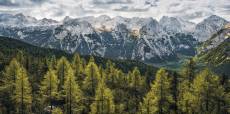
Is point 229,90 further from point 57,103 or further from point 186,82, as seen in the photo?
point 57,103

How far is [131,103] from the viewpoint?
118125 millimetres

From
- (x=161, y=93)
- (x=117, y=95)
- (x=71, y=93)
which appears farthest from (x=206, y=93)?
(x=71, y=93)

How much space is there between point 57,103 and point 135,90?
82.1ft

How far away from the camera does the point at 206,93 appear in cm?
10238

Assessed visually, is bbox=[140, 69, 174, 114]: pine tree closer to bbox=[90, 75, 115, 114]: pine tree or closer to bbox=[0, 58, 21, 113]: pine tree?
bbox=[90, 75, 115, 114]: pine tree

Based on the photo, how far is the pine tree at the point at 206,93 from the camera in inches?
3954

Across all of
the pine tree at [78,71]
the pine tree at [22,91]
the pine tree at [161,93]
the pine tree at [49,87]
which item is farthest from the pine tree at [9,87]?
the pine tree at [161,93]

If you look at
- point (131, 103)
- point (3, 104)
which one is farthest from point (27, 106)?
point (131, 103)

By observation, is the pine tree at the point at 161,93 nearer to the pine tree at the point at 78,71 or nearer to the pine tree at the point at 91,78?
the pine tree at the point at 91,78

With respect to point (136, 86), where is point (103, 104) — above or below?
below

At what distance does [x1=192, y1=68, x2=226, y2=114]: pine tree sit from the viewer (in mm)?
100438

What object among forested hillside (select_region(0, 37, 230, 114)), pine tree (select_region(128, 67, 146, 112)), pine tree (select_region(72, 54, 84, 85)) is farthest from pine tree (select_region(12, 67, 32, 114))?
pine tree (select_region(72, 54, 84, 85))

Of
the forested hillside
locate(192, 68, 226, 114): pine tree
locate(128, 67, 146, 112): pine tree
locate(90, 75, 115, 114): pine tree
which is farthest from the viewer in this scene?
locate(128, 67, 146, 112): pine tree

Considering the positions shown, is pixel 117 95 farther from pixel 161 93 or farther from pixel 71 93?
pixel 71 93
